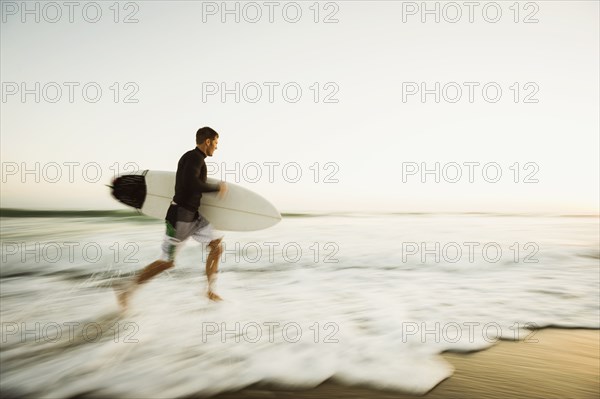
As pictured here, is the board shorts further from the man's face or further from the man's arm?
the man's face

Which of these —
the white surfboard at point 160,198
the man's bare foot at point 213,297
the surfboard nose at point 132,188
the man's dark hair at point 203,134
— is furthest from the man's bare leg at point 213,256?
the surfboard nose at point 132,188

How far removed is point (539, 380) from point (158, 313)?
9.55 ft

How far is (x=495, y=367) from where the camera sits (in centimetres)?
258

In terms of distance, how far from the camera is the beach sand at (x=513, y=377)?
87.0 inches

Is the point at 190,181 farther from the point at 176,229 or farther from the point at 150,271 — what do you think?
the point at 150,271

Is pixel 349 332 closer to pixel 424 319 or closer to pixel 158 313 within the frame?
pixel 424 319

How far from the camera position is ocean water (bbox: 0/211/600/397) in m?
2.48

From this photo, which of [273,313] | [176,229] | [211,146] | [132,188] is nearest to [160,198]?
[132,188]

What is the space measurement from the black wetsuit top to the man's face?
0.08 metres

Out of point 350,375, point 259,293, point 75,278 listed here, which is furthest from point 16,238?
point 350,375

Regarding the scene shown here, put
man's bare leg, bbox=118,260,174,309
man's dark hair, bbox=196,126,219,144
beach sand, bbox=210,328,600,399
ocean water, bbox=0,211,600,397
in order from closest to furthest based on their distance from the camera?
beach sand, bbox=210,328,600,399 → ocean water, bbox=0,211,600,397 → man's bare leg, bbox=118,260,174,309 → man's dark hair, bbox=196,126,219,144

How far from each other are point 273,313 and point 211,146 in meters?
1.57

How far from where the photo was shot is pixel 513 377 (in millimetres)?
2430

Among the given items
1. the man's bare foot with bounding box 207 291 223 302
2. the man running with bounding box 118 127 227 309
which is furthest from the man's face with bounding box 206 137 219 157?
the man's bare foot with bounding box 207 291 223 302
